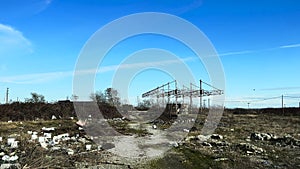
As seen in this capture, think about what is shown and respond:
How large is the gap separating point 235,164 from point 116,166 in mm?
3612

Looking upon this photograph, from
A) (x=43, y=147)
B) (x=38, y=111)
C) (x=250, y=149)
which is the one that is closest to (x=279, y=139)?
(x=250, y=149)

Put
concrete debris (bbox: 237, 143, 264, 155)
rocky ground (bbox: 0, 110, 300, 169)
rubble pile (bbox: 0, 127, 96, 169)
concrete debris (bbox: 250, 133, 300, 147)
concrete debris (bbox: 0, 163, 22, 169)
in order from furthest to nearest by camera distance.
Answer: concrete debris (bbox: 250, 133, 300, 147)
concrete debris (bbox: 237, 143, 264, 155)
rocky ground (bbox: 0, 110, 300, 169)
rubble pile (bbox: 0, 127, 96, 169)
concrete debris (bbox: 0, 163, 22, 169)

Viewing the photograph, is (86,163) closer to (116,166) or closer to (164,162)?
(116,166)

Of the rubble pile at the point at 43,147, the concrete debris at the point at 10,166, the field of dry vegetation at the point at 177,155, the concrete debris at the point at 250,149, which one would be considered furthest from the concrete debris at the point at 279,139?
the concrete debris at the point at 10,166

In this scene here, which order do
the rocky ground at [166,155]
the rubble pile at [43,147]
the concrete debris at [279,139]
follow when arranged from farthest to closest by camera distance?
the concrete debris at [279,139], the rocky ground at [166,155], the rubble pile at [43,147]

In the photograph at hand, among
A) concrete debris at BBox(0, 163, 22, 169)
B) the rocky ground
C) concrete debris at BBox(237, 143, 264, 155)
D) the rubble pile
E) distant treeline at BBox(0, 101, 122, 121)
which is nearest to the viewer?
concrete debris at BBox(0, 163, 22, 169)

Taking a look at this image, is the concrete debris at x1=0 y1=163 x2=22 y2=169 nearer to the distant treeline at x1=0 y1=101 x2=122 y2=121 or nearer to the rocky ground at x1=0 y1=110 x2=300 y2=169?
the rocky ground at x1=0 y1=110 x2=300 y2=169

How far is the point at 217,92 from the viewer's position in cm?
3181

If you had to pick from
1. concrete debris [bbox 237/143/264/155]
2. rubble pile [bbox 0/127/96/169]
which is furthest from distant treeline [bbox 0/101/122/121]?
concrete debris [bbox 237/143/264/155]

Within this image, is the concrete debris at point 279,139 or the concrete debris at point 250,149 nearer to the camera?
the concrete debris at point 250,149

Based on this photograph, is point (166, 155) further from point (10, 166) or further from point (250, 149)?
point (10, 166)

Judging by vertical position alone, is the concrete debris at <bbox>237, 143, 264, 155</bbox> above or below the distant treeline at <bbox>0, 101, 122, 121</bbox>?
below

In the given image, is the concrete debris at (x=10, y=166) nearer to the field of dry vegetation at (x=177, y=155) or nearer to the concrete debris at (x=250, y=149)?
the field of dry vegetation at (x=177, y=155)

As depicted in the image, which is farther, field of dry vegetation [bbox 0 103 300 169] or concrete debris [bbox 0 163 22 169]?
field of dry vegetation [bbox 0 103 300 169]
